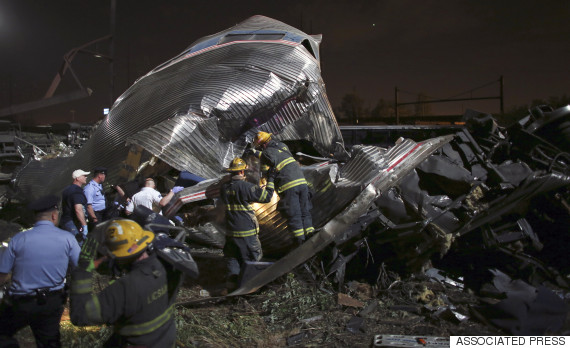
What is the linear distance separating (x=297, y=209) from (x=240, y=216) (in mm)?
628

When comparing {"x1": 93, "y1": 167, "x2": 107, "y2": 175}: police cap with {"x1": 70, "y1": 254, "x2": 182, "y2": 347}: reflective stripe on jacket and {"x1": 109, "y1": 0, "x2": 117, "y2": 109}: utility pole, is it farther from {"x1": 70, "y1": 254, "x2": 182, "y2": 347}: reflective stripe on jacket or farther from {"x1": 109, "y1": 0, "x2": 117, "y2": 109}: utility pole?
{"x1": 109, "y1": 0, "x2": 117, "y2": 109}: utility pole

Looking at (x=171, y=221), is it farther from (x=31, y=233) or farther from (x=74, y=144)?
(x=74, y=144)

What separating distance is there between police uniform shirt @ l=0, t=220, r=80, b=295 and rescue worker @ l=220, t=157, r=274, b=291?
5.85 ft

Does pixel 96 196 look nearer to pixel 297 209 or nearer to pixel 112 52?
pixel 297 209

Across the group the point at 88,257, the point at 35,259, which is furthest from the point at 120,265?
the point at 35,259

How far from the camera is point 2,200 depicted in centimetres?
752

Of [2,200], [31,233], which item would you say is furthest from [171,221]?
[2,200]

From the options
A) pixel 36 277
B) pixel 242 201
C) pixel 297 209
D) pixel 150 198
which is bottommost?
pixel 150 198

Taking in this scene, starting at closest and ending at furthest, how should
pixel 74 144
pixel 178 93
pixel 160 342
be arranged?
pixel 160 342 → pixel 178 93 → pixel 74 144

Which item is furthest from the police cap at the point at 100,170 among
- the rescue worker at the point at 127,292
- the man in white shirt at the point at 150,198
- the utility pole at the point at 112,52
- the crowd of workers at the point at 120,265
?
the utility pole at the point at 112,52

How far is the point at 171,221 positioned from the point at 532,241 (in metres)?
4.34

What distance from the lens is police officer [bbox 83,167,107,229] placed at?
492cm

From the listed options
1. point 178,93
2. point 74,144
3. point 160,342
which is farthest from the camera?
point 74,144

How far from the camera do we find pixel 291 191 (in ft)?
14.2
